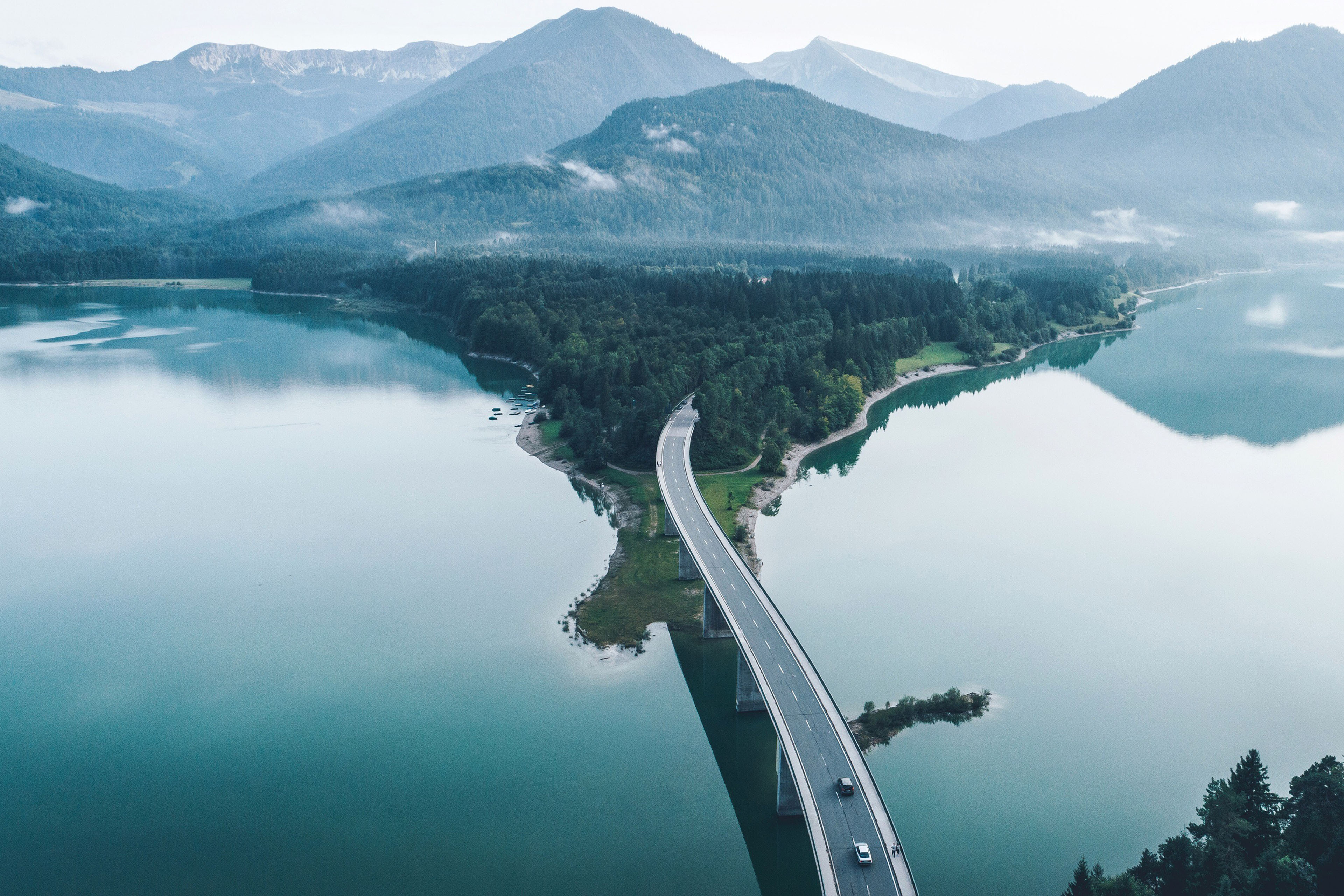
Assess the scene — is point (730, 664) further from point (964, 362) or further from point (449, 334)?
point (449, 334)

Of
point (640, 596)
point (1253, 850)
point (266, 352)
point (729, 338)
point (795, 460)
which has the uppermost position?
point (729, 338)

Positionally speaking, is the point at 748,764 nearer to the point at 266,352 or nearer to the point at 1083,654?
the point at 1083,654

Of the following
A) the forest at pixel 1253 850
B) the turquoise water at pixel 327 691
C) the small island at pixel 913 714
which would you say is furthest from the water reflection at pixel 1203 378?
the forest at pixel 1253 850

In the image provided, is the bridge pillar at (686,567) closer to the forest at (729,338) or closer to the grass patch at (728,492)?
the grass patch at (728,492)

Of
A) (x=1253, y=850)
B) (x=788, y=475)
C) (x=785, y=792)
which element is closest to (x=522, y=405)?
(x=788, y=475)

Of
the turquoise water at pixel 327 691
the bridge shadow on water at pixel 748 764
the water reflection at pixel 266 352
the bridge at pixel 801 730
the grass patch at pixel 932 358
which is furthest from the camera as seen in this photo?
the grass patch at pixel 932 358

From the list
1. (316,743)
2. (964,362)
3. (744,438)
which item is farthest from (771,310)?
(316,743)

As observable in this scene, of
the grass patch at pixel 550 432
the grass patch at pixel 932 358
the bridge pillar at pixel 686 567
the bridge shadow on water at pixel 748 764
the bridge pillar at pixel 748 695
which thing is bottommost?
the bridge shadow on water at pixel 748 764
